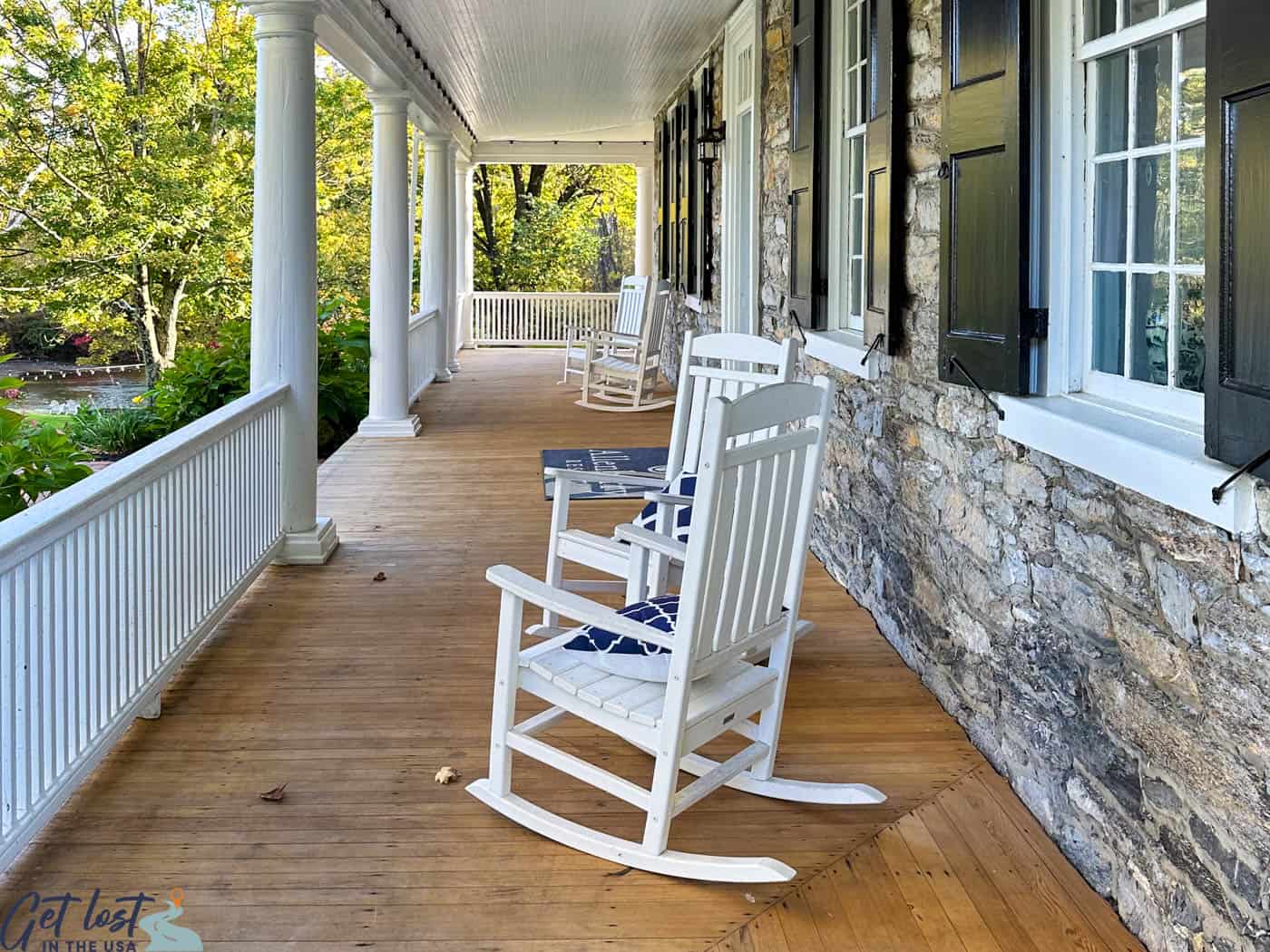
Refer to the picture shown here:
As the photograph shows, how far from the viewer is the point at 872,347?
4.03 m

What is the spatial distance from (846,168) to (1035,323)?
2191 millimetres

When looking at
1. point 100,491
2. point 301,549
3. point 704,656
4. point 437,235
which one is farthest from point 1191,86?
point 437,235

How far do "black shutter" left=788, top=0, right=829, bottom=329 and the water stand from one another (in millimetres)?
11764

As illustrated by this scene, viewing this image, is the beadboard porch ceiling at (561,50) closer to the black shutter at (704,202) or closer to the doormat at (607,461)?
the black shutter at (704,202)

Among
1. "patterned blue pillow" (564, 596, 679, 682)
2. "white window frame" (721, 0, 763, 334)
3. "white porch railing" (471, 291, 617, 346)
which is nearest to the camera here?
"patterned blue pillow" (564, 596, 679, 682)

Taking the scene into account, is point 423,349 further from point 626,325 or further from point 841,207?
point 841,207

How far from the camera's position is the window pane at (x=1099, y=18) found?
2.56 m

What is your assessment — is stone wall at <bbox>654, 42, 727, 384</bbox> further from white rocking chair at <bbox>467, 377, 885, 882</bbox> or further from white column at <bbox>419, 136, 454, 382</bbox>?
white rocking chair at <bbox>467, 377, 885, 882</bbox>

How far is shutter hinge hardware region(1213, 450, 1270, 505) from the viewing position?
175 centimetres

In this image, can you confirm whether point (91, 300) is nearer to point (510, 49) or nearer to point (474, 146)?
point (474, 146)

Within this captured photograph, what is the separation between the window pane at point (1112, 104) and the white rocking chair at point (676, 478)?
4.18 ft

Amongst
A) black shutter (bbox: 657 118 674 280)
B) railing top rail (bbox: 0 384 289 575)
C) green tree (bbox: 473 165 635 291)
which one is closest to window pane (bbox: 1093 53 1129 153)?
railing top rail (bbox: 0 384 289 575)

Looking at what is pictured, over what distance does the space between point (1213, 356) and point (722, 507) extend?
2.97ft

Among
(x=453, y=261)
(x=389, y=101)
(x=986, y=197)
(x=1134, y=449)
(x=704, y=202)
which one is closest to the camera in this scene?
(x=1134, y=449)
